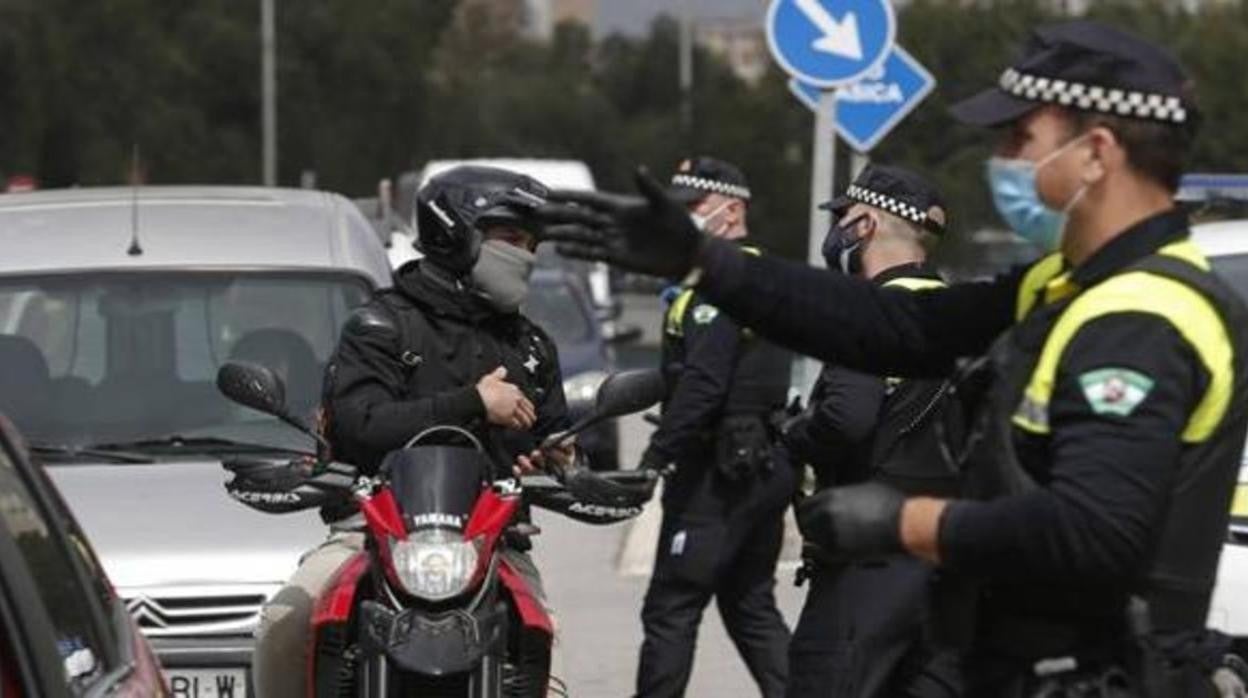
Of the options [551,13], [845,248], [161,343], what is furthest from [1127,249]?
[551,13]

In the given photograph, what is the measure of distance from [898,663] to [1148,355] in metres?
1.71

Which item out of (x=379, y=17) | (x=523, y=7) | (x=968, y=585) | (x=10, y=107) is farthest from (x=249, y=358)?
(x=523, y=7)

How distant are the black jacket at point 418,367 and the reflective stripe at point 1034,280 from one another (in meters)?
2.51

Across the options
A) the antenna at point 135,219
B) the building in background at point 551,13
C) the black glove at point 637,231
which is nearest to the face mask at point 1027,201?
the black glove at point 637,231

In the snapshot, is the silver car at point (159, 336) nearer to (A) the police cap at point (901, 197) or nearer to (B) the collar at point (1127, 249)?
(A) the police cap at point (901, 197)

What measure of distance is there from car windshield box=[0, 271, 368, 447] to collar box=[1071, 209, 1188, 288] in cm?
478

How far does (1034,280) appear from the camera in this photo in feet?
15.2

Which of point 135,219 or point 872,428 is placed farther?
point 135,219

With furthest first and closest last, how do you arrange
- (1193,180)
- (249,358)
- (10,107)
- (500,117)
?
(500,117), (10,107), (1193,180), (249,358)

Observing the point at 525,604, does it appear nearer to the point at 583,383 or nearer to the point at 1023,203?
the point at 1023,203

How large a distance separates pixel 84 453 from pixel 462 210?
6.55 ft

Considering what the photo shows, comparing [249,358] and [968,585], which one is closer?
[968,585]

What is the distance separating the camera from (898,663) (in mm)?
5781

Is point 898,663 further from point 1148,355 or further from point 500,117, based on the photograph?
point 500,117
